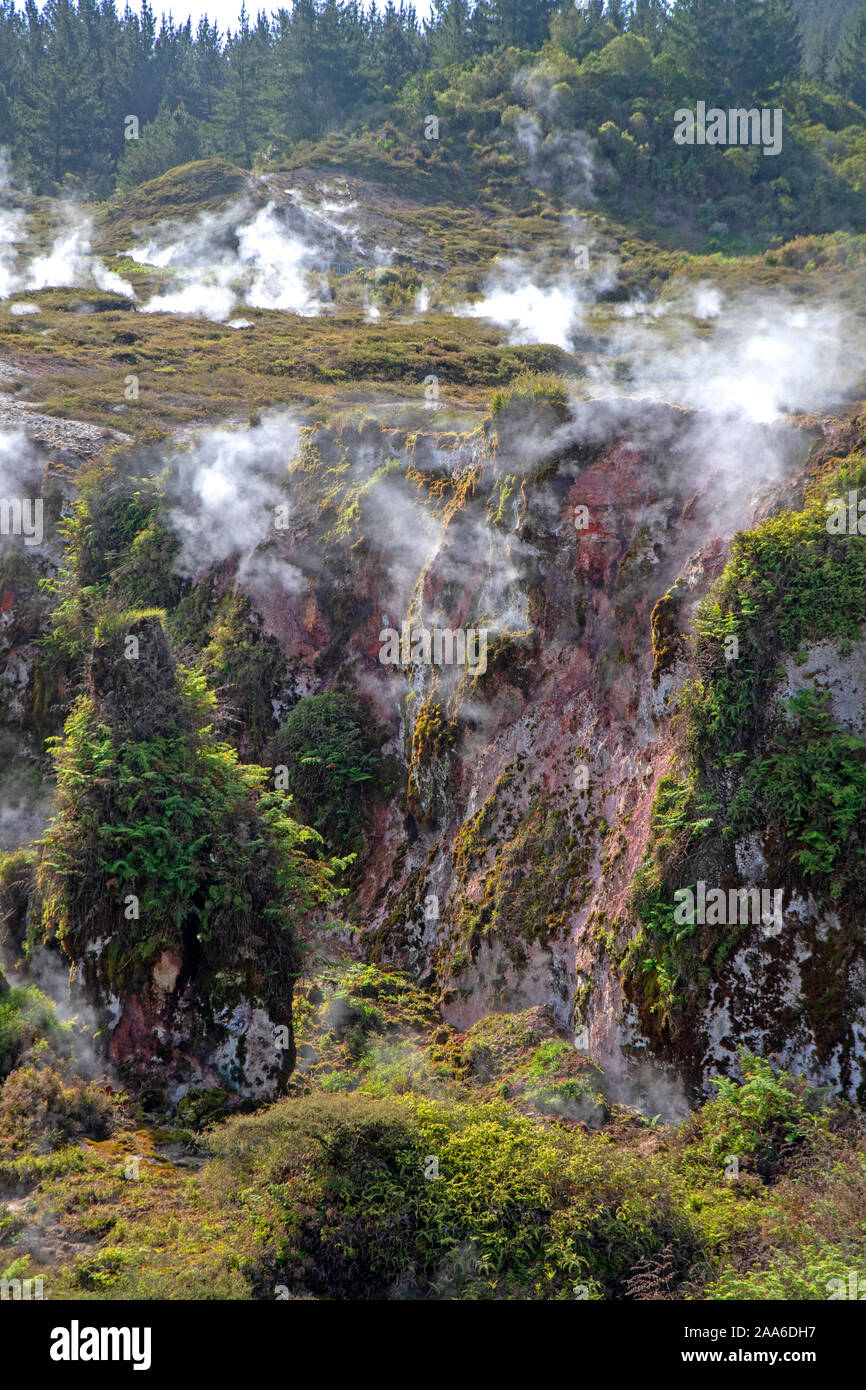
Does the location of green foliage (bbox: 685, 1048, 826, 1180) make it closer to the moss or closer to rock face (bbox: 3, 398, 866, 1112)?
rock face (bbox: 3, 398, 866, 1112)

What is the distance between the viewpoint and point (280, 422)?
21.7 m

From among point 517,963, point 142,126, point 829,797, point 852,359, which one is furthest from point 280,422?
point 142,126

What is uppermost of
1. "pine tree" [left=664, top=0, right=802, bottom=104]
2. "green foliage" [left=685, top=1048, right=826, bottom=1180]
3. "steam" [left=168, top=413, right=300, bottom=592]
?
"pine tree" [left=664, top=0, right=802, bottom=104]

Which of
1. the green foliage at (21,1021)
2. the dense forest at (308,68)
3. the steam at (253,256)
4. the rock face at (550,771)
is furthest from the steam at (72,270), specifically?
the green foliage at (21,1021)

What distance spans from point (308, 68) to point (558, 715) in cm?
6072

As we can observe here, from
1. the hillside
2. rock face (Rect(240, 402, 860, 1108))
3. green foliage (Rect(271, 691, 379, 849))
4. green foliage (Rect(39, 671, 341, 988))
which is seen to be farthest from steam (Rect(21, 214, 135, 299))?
green foliage (Rect(39, 671, 341, 988))

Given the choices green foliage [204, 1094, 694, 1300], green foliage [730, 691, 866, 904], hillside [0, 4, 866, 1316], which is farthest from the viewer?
green foliage [730, 691, 866, 904]

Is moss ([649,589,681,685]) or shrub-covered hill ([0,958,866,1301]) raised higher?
moss ([649,589,681,685])

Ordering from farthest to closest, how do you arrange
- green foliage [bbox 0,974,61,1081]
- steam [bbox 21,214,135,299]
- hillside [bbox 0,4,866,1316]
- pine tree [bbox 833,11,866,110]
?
pine tree [bbox 833,11,866,110] < steam [bbox 21,214,135,299] < green foliage [bbox 0,974,61,1081] < hillside [bbox 0,4,866,1316]

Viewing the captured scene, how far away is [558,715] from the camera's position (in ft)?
42.7

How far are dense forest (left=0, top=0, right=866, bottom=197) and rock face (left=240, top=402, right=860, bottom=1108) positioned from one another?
45310 mm

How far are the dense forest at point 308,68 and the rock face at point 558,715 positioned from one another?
4531 centimetres

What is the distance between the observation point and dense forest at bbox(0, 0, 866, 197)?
54750mm
